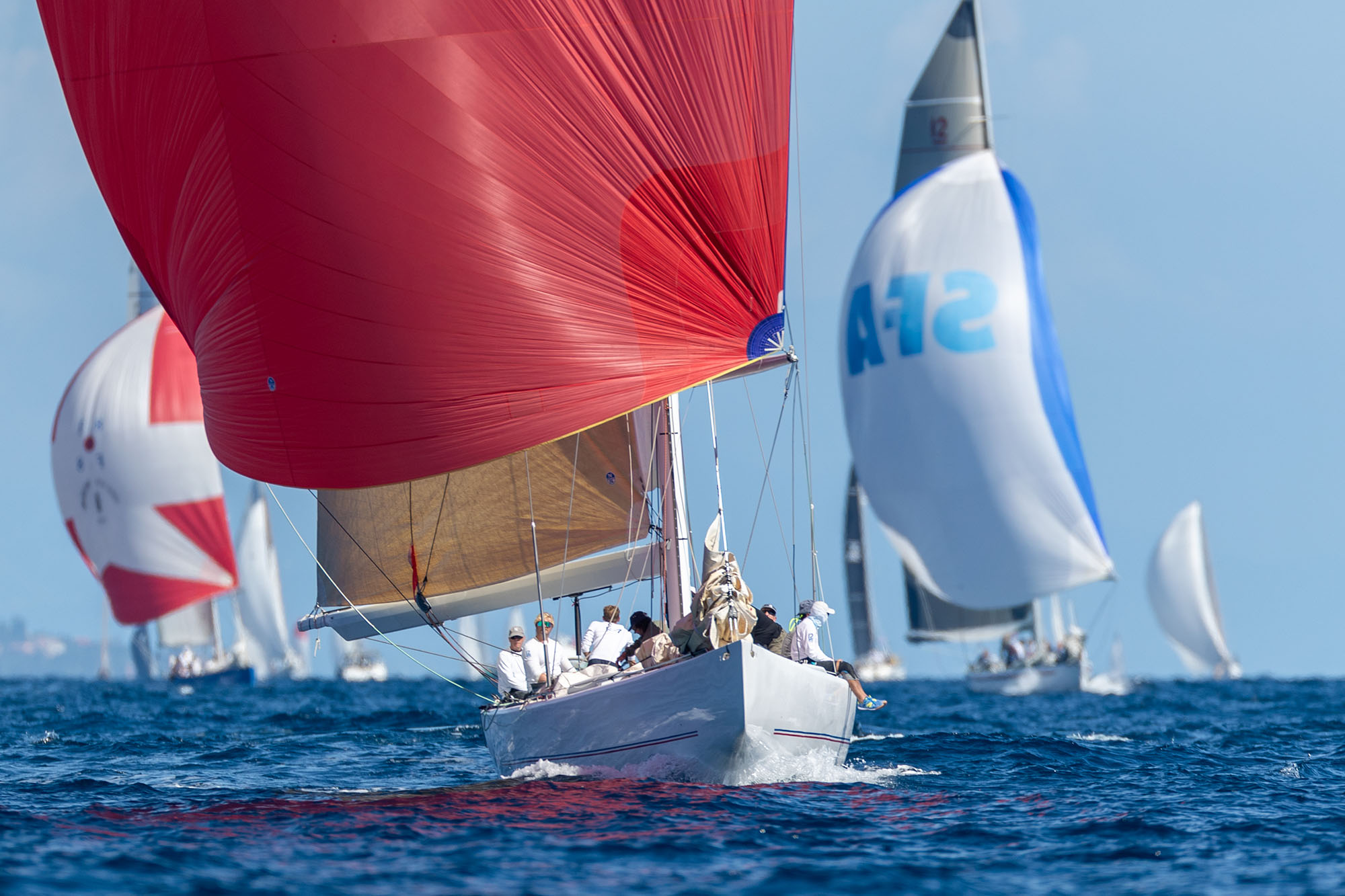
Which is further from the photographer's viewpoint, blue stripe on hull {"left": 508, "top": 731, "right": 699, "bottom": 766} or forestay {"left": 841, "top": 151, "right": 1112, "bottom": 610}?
forestay {"left": 841, "top": 151, "right": 1112, "bottom": 610}

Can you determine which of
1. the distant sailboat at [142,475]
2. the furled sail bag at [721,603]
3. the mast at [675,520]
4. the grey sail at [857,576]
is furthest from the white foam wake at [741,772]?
the grey sail at [857,576]

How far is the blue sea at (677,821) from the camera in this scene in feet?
28.7

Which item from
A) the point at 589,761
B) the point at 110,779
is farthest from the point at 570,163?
the point at 110,779

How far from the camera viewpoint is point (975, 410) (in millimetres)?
33062

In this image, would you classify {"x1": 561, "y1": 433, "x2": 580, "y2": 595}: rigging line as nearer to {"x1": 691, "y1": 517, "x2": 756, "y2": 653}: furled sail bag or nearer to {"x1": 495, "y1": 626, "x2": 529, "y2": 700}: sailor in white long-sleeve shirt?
{"x1": 495, "y1": 626, "x2": 529, "y2": 700}: sailor in white long-sleeve shirt

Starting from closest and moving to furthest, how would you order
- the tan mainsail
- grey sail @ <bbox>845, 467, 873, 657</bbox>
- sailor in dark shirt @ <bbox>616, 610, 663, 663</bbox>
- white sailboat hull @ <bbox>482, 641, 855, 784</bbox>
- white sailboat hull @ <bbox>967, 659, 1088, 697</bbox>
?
white sailboat hull @ <bbox>482, 641, 855, 784</bbox> < sailor in dark shirt @ <bbox>616, 610, 663, 663</bbox> < the tan mainsail < white sailboat hull @ <bbox>967, 659, 1088, 697</bbox> < grey sail @ <bbox>845, 467, 873, 657</bbox>

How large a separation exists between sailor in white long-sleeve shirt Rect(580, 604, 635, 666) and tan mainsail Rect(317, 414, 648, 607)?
1.90 m

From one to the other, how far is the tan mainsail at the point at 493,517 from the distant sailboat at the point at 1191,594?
186 ft

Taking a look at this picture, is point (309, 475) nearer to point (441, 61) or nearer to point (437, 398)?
point (437, 398)

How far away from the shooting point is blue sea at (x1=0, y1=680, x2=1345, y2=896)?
28.7 ft

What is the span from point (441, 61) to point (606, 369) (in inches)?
117

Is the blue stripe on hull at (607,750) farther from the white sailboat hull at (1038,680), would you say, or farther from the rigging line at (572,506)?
the white sailboat hull at (1038,680)

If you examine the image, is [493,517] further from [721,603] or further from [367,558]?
[721,603]

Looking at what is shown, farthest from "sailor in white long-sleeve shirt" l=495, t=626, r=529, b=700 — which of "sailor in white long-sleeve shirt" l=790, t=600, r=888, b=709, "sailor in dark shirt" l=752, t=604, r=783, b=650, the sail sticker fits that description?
the sail sticker
